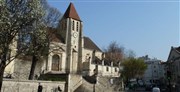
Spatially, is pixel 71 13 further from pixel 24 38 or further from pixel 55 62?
pixel 24 38

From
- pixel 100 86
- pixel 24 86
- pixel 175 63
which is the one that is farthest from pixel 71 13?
pixel 24 86

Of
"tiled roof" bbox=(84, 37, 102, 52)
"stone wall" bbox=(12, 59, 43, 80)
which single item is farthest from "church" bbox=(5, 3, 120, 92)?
"stone wall" bbox=(12, 59, 43, 80)

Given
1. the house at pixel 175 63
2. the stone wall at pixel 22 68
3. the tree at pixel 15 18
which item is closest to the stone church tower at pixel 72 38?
the stone wall at pixel 22 68

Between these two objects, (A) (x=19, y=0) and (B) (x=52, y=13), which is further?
(B) (x=52, y=13)

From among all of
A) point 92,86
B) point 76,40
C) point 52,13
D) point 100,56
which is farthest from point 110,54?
point 52,13

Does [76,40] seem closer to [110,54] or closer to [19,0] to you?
[110,54]

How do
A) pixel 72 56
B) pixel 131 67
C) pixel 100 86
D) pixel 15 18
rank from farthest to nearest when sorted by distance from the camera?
pixel 131 67
pixel 72 56
pixel 100 86
pixel 15 18

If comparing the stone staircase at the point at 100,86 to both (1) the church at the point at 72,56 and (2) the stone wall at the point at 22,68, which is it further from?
(2) the stone wall at the point at 22,68

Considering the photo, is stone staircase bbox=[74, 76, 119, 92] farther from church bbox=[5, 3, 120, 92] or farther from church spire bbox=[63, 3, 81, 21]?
church spire bbox=[63, 3, 81, 21]

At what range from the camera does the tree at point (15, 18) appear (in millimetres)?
22114

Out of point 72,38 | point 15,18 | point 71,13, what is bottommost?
point 15,18

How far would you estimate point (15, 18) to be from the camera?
22.8m

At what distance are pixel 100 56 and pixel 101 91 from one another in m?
34.0

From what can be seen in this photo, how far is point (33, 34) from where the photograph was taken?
24.4m
